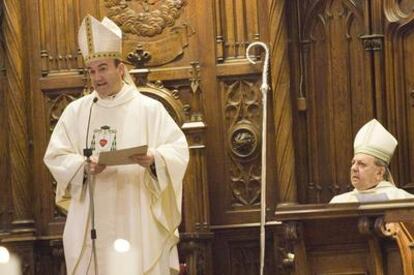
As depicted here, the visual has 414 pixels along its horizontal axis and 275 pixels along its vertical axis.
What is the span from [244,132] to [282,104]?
1.27 feet

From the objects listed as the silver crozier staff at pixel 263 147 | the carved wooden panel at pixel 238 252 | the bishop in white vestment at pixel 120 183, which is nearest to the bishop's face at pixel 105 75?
the bishop in white vestment at pixel 120 183

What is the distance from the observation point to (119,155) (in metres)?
6.61

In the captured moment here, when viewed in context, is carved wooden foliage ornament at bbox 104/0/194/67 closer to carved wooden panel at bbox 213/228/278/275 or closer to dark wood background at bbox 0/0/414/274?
dark wood background at bbox 0/0/414/274

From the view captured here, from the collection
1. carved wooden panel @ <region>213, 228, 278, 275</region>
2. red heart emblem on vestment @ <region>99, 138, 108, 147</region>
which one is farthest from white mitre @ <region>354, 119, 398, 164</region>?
red heart emblem on vestment @ <region>99, 138, 108, 147</region>

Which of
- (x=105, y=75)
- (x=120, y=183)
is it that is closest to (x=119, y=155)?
(x=120, y=183)

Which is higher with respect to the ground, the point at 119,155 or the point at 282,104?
the point at 282,104

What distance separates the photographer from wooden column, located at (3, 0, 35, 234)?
8.52m

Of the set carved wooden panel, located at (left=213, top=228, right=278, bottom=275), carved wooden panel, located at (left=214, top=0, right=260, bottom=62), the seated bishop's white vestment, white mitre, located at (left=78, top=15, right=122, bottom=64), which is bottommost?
carved wooden panel, located at (left=213, top=228, right=278, bottom=275)

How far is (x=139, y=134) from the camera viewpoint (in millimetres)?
7152

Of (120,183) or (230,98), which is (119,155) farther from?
(230,98)

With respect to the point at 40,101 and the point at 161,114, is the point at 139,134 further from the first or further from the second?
the point at 40,101

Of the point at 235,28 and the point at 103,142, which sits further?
the point at 235,28

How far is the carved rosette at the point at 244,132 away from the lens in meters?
8.48

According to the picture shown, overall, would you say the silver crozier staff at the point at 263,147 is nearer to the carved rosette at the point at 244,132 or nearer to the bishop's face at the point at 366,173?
the carved rosette at the point at 244,132
